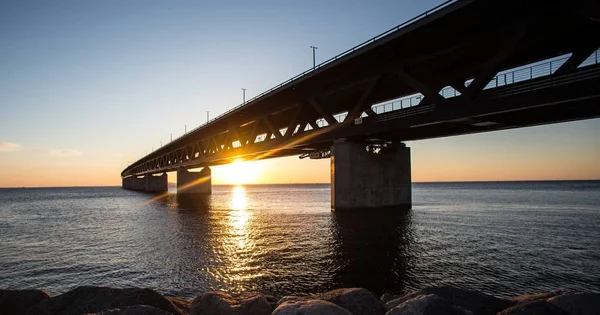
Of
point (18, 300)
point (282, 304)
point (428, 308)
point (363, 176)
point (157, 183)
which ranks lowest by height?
point (157, 183)

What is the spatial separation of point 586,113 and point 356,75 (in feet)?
61.3

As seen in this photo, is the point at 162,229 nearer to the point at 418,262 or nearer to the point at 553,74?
the point at 418,262

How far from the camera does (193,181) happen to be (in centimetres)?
9812

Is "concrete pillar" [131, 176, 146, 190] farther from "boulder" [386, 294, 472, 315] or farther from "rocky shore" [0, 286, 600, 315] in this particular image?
"boulder" [386, 294, 472, 315]

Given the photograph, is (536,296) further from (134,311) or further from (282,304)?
(134,311)

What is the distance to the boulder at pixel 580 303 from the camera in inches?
232

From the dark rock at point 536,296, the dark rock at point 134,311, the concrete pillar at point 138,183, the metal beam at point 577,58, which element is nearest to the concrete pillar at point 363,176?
the metal beam at point 577,58

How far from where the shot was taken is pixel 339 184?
36.7 m

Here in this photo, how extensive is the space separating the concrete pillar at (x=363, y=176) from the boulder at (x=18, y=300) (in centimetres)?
3036

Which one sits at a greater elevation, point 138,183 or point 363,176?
point 363,176

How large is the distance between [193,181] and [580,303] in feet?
324

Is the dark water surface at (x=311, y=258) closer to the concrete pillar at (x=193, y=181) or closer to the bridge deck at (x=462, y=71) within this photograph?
the bridge deck at (x=462, y=71)

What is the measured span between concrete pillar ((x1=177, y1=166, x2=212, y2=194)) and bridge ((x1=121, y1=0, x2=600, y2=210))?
51310 mm

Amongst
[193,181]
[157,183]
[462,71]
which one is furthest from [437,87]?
[157,183]
